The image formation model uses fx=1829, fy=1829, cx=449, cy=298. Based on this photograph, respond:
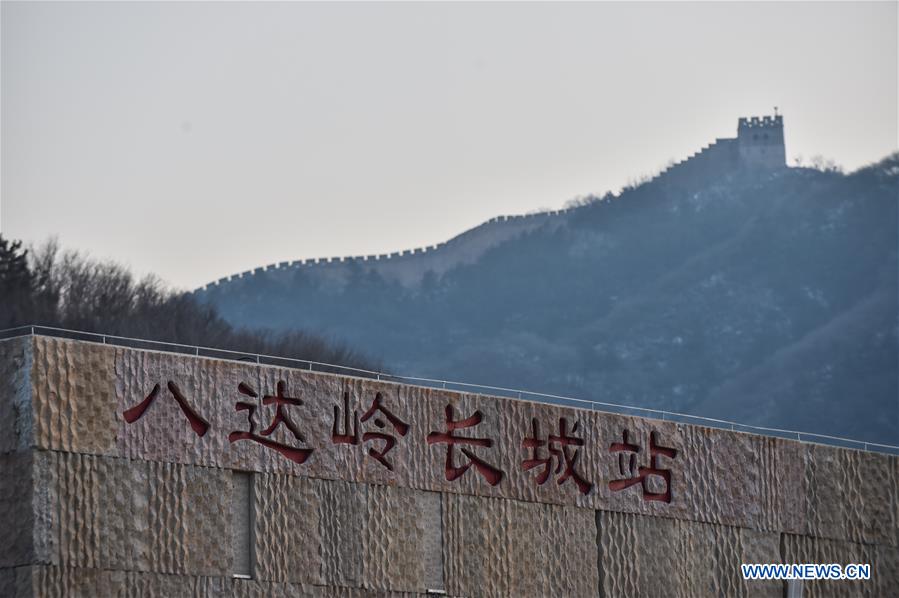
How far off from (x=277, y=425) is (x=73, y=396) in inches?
91.1

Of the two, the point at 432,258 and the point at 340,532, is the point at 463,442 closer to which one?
the point at 340,532

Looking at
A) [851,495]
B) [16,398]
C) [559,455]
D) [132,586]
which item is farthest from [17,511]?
[851,495]

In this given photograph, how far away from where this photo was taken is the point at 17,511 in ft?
52.7

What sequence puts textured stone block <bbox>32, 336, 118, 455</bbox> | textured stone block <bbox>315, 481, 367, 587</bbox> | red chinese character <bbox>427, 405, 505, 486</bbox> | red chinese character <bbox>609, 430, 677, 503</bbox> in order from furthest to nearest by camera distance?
red chinese character <bbox>609, 430, 677, 503</bbox> → red chinese character <bbox>427, 405, 505, 486</bbox> → textured stone block <bbox>315, 481, 367, 587</bbox> → textured stone block <bbox>32, 336, 118, 455</bbox>

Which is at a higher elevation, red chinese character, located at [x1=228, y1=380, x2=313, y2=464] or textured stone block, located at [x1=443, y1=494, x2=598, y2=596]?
red chinese character, located at [x1=228, y1=380, x2=313, y2=464]

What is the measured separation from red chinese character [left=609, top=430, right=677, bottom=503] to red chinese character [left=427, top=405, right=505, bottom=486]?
1796 mm

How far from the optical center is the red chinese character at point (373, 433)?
18.5 m

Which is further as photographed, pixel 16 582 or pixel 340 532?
pixel 340 532

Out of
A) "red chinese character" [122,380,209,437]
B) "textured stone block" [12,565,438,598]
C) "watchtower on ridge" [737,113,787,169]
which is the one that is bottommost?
"textured stone block" [12,565,438,598]

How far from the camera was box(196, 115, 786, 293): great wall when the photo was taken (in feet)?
283

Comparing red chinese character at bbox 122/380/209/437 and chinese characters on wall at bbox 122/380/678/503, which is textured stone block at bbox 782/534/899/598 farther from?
red chinese character at bbox 122/380/209/437

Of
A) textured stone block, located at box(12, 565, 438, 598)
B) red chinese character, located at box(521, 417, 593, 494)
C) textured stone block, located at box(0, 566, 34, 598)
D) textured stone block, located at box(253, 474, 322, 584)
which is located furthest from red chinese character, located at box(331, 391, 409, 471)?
textured stone block, located at box(0, 566, 34, 598)

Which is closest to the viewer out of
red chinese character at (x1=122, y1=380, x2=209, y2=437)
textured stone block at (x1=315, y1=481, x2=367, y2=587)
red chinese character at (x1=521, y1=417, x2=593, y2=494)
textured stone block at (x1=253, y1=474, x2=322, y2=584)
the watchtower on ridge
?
red chinese character at (x1=122, y1=380, x2=209, y2=437)

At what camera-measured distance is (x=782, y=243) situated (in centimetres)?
8856
